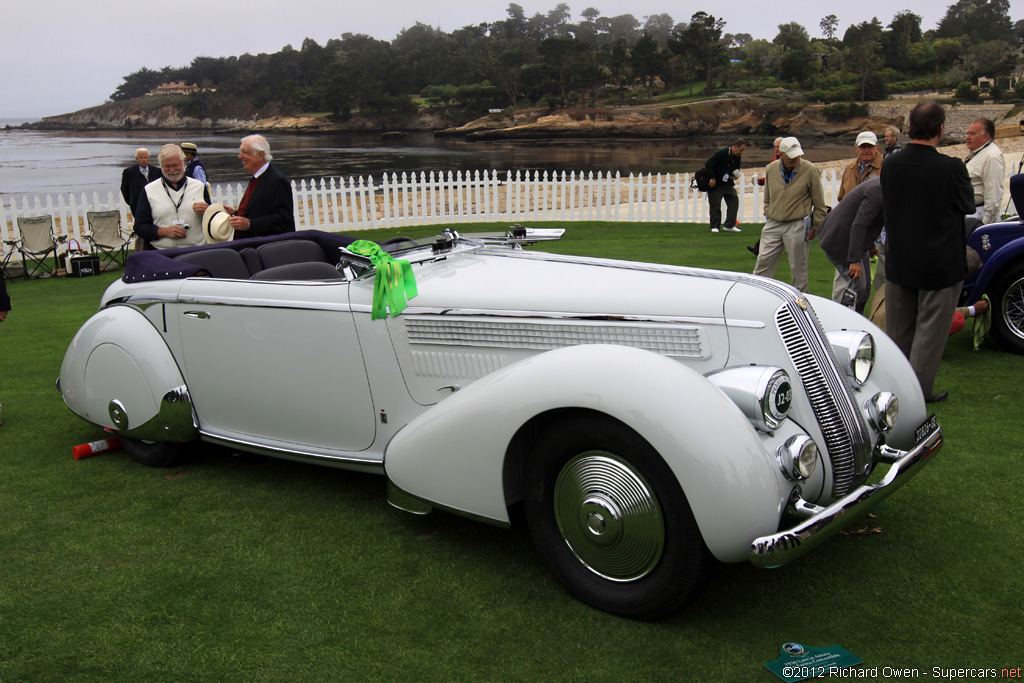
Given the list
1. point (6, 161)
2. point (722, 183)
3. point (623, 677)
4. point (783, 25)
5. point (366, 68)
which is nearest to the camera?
point (623, 677)

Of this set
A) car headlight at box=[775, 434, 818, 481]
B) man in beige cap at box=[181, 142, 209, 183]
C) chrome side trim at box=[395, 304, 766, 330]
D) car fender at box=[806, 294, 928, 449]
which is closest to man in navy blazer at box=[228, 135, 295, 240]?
chrome side trim at box=[395, 304, 766, 330]

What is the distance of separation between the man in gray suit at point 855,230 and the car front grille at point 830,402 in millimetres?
3283

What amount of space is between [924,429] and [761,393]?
109 cm

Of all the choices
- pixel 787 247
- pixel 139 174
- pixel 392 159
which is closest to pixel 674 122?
pixel 392 159

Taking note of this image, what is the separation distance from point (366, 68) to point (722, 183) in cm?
Result: 11394

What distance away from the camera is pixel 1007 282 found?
6414 mm

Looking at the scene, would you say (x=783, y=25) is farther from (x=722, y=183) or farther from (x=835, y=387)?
(x=835, y=387)

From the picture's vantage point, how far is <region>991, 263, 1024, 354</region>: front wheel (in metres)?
6.39

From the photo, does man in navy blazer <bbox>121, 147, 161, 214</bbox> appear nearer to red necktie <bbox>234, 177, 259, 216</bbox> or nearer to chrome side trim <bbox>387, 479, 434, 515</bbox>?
red necktie <bbox>234, 177, 259, 216</bbox>

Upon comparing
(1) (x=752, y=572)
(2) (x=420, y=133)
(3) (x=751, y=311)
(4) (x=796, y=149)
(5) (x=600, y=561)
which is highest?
(2) (x=420, y=133)

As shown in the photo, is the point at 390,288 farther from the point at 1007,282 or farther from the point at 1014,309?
the point at 1014,309

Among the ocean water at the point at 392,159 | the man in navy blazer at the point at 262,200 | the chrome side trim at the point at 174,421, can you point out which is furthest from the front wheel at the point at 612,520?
the ocean water at the point at 392,159

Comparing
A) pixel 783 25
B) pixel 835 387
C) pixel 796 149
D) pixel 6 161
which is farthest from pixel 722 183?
pixel 783 25

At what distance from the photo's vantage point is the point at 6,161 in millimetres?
80188
